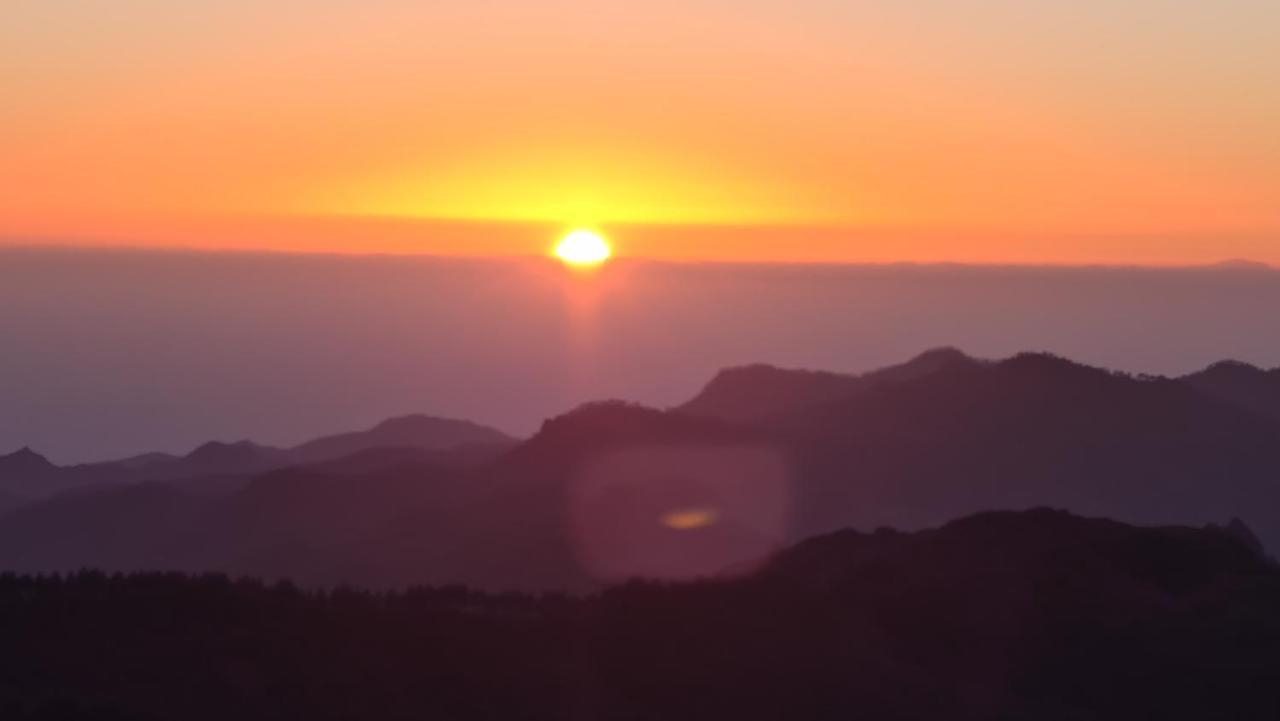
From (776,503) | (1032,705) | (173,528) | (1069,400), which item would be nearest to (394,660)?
(1032,705)

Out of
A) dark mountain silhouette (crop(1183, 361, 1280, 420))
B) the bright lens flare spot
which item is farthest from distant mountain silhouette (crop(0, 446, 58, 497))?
dark mountain silhouette (crop(1183, 361, 1280, 420))

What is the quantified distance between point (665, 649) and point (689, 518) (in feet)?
89.8

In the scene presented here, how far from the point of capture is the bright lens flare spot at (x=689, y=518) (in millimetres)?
47344

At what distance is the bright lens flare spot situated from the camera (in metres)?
47.3

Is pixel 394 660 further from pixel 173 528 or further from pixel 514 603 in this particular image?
pixel 173 528

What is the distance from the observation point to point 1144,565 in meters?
29.1

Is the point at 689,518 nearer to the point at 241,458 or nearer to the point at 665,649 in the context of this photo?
the point at 665,649

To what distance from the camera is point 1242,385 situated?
73.3 meters

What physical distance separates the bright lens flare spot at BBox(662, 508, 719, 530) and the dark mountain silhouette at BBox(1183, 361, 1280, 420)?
28.9m

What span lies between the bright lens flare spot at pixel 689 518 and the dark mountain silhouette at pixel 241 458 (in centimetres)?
1688

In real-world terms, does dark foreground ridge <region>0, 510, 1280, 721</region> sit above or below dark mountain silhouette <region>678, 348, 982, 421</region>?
below

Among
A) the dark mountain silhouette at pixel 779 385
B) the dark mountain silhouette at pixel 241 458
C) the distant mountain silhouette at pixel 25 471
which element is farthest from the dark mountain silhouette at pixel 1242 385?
the distant mountain silhouette at pixel 25 471

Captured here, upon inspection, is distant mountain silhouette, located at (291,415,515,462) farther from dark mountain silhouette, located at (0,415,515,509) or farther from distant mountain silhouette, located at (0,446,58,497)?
distant mountain silhouette, located at (0,446,58,497)

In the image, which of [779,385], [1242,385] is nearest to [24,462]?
[779,385]
